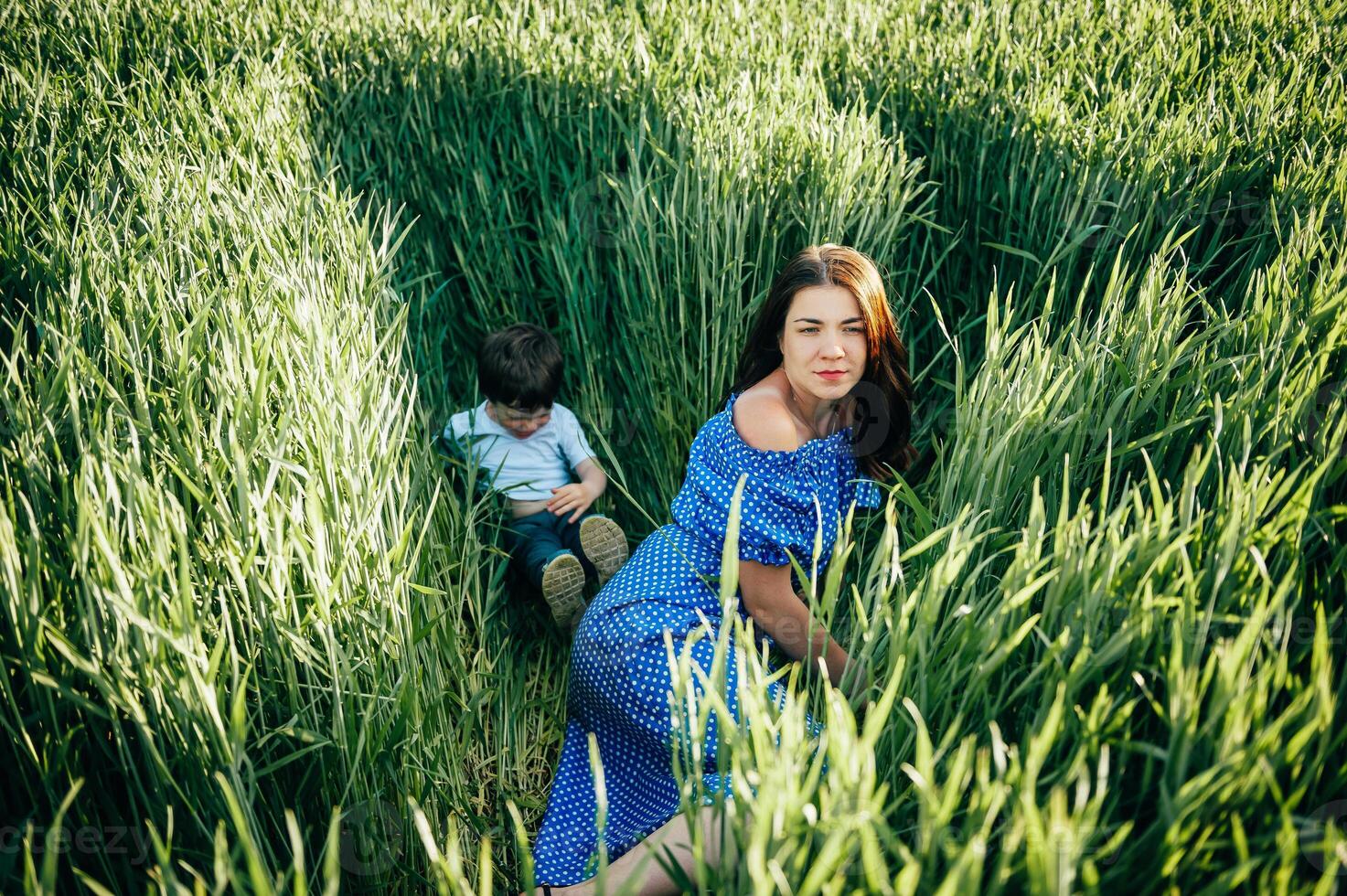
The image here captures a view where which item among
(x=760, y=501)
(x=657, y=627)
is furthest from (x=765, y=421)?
(x=657, y=627)

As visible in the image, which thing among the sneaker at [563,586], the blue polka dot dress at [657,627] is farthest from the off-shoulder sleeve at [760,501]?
the sneaker at [563,586]

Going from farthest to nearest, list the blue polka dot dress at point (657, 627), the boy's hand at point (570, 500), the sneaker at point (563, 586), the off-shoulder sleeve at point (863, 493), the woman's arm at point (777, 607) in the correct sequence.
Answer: the boy's hand at point (570, 500) → the sneaker at point (563, 586) → the off-shoulder sleeve at point (863, 493) → the woman's arm at point (777, 607) → the blue polka dot dress at point (657, 627)

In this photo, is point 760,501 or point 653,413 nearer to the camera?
point 760,501

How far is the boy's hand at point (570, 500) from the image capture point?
2.25 m

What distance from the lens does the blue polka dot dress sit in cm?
152

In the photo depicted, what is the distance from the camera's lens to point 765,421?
5.34 ft

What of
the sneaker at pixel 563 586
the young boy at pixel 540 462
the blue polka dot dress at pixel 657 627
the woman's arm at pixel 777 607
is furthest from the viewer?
the young boy at pixel 540 462

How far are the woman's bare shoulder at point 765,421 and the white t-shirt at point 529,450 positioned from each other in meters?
0.75

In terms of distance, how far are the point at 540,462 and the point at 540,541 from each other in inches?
10.5

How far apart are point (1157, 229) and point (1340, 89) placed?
0.62 metres

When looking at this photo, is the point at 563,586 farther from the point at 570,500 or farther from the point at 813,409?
the point at 813,409

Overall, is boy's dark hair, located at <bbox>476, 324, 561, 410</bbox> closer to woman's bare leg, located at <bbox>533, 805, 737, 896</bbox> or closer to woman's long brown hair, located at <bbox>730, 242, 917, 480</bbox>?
woman's long brown hair, located at <bbox>730, 242, 917, 480</bbox>

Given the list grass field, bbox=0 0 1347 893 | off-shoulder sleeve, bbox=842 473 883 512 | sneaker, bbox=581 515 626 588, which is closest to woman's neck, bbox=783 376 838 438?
off-shoulder sleeve, bbox=842 473 883 512

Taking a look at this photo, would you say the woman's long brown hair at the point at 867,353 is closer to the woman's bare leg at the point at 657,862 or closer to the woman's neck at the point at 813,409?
the woman's neck at the point at 813,409
